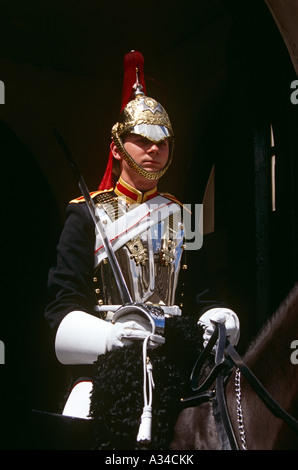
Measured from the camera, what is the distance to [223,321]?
2395 mm

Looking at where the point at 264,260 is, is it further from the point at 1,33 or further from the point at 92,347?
the point at 1,33

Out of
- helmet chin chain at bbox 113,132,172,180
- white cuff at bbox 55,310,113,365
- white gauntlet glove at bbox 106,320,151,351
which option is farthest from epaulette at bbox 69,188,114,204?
white gauntlet glove at bbox 106,320,151,351

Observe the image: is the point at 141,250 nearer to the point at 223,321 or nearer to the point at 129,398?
the point at 223,321

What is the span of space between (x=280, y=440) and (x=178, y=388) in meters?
0.42

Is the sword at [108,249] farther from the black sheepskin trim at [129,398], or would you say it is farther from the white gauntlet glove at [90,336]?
the black sheepskin trim at [129,398]

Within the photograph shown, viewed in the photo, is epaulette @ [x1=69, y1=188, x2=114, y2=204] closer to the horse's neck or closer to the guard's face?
the guard's face

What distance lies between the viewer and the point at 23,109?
506cm

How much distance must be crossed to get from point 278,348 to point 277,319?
9 centimetres

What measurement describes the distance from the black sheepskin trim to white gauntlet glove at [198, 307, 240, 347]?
1.13ft

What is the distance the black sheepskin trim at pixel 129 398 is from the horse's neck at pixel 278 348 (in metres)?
0.28

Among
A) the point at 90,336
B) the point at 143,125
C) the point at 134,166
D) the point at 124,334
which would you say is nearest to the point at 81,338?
the point at 90,336

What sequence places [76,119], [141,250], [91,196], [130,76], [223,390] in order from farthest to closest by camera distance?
[76,119] < [130,76] < [91,196] < [141,250] < [223,390]

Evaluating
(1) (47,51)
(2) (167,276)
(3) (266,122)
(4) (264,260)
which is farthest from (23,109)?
(2) (167,276)

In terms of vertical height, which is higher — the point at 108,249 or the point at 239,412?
the point at 108,249
